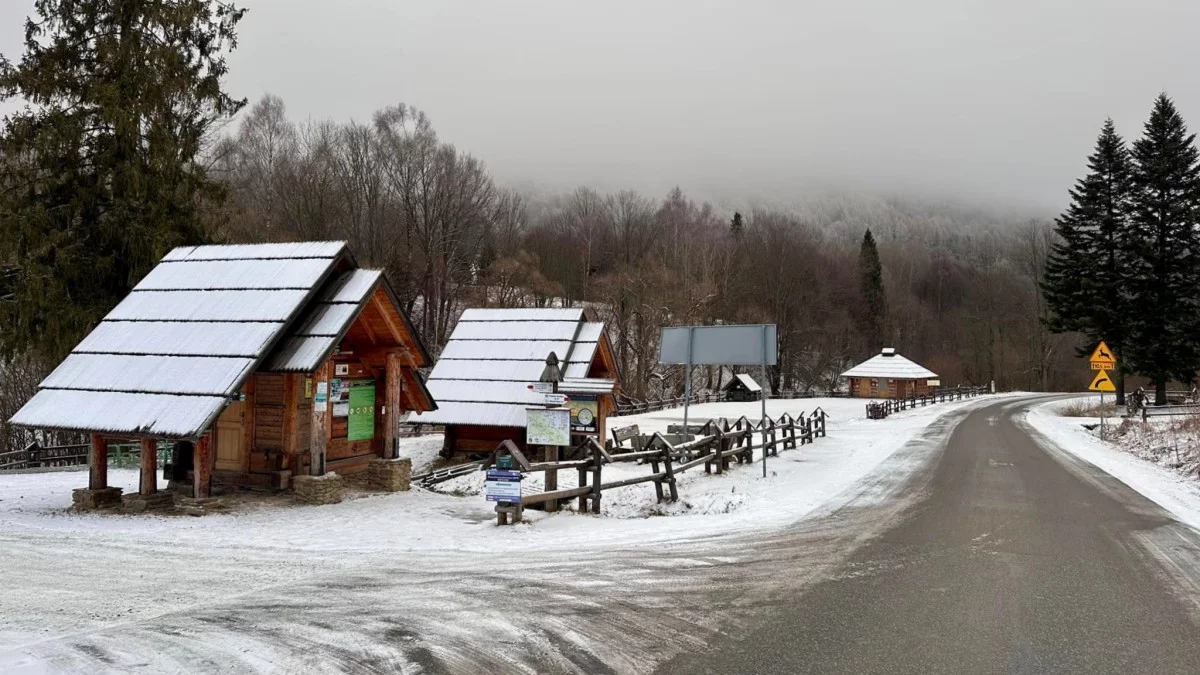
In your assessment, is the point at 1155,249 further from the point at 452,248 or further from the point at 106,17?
the point at 106,17

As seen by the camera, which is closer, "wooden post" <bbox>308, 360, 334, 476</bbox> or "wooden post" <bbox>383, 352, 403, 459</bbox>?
"wooden post" <bbox>308, 360, 334, 476</bbox>

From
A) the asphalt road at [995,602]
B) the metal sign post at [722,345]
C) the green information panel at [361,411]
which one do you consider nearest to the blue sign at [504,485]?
the asphalt road at [995,602]

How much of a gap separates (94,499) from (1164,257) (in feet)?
165

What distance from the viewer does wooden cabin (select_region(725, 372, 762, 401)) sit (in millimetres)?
59719

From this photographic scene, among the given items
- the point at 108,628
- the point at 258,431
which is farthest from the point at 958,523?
the point at 258,431

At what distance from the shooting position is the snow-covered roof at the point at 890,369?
63406 millimetres

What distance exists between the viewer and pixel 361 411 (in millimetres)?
15156

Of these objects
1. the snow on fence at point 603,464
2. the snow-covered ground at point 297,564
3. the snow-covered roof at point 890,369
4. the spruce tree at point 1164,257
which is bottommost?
the snow-covered ground at point 297,564

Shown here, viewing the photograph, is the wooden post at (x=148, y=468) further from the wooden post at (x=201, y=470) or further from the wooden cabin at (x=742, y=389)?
the wooden cabin at (x=742, y=389)

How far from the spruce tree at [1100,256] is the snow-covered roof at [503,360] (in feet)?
112

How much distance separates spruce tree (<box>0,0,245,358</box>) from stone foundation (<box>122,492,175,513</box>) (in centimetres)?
1126

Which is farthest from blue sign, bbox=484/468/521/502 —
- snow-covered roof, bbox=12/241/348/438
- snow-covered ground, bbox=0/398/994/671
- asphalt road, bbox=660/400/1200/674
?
asphalt road, bbox=660/400/1200/674

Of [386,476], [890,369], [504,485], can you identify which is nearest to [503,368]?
[386,476]

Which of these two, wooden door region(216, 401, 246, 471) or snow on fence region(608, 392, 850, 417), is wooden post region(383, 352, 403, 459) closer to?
wooden door region(216, 401, 246, 471)
